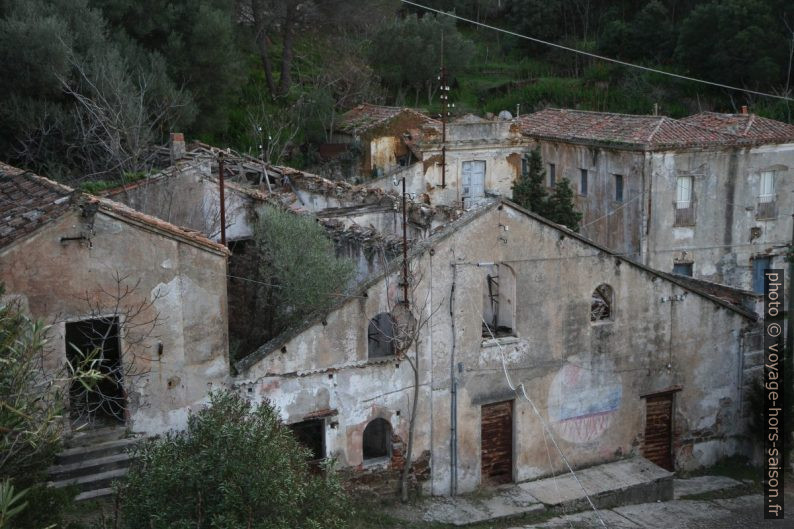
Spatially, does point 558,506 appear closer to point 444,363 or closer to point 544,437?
point 544,437

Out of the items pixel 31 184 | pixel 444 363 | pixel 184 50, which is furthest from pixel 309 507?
pixel 184 50

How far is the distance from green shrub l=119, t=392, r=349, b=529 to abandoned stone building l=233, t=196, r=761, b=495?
415 centimetres

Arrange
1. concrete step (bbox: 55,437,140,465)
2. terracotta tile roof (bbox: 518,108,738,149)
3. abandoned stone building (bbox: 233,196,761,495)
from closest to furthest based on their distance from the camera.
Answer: concrete step (bbox: 55,437,140,465)
abandoned stone building (bbox: 233,196,761,495)
terracotta tile roof (bbox: 518,108,738,149)

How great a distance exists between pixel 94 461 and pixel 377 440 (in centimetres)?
526

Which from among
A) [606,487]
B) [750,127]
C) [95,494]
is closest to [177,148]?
[95,494]

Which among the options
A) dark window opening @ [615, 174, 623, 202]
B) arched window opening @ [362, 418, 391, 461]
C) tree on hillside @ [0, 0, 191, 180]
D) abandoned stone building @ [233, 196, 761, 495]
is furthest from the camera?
dark window opening @ [615, 174, 623, 202]

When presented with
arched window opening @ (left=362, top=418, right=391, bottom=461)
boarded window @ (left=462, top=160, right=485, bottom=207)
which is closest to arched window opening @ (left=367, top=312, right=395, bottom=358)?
arched window opening @ (left=362, top=418, right=391, bottom=461)

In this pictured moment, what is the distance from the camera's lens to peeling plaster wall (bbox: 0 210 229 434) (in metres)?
12.7

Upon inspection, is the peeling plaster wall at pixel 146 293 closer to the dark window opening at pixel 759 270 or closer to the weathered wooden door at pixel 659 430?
the weathered wooden door at pixel 659 430

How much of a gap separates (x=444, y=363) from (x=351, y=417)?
193 cm

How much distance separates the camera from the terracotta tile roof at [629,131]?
2798 centimetres

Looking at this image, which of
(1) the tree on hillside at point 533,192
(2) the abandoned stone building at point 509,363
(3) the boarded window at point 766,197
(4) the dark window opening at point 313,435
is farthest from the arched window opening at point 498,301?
(3) the boarded window at point 766,197

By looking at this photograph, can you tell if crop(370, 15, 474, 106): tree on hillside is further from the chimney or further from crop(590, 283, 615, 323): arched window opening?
crop(590, 283, 615, 323): arched window opening

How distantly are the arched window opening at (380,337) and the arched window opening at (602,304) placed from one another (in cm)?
393
